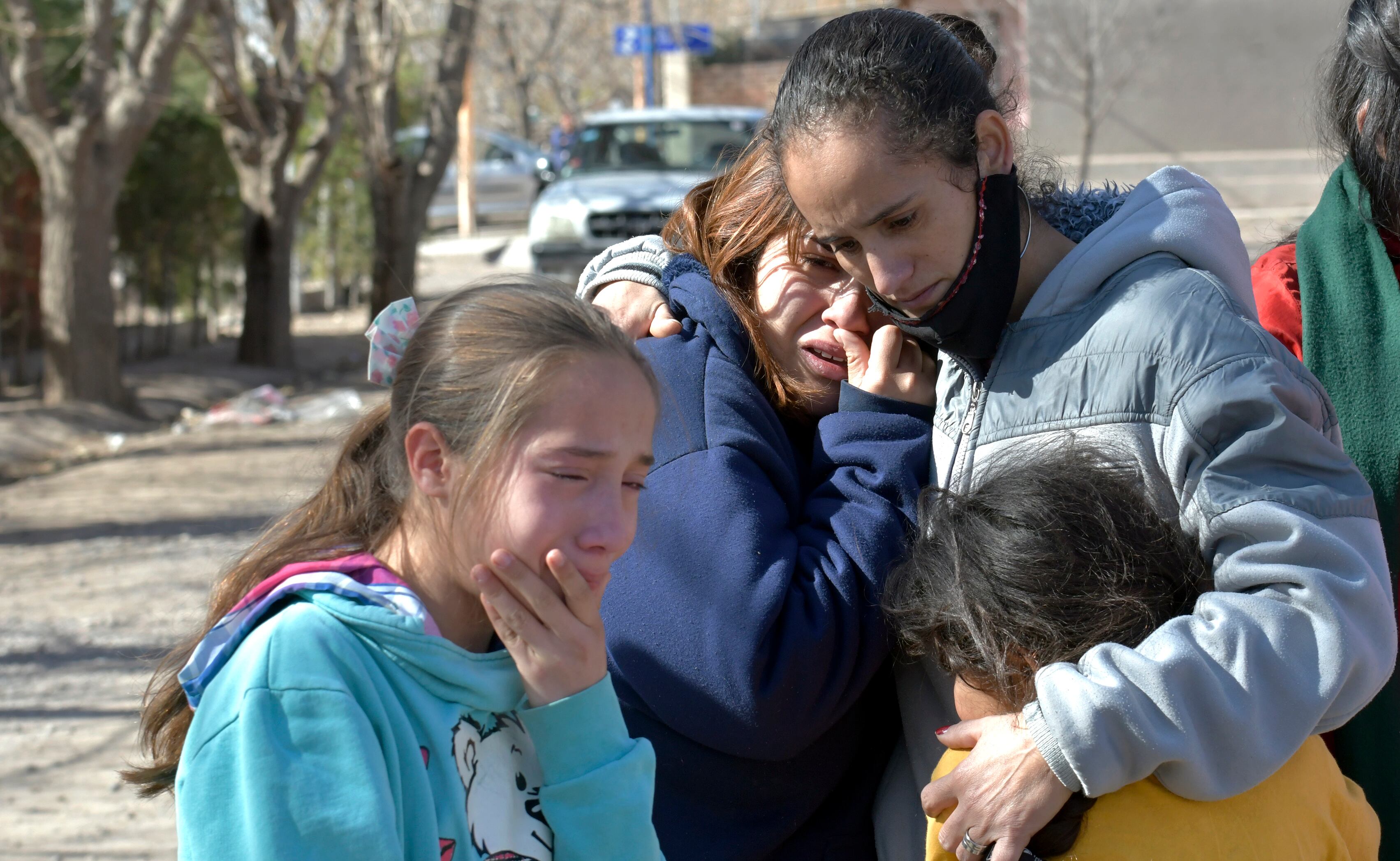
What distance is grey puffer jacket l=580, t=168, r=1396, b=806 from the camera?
1.39m

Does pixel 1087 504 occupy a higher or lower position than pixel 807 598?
higher

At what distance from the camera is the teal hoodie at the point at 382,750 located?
1.25 metres

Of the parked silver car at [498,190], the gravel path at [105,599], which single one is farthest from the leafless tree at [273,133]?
the parked silver car at [498,190]

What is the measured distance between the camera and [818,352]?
195cm

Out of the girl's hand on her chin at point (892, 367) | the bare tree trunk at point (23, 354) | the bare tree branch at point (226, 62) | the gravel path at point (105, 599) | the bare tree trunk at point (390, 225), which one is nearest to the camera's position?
the girl's hand on her chin at point (892, 367)

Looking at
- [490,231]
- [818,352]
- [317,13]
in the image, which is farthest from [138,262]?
[490,231]

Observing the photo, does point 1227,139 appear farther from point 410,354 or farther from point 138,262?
point 410,354

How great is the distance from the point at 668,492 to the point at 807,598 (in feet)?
0.81

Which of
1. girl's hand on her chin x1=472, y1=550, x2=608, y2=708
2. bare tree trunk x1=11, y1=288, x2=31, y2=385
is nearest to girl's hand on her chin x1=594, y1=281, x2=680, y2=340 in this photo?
girl's hand on her chin x1=472, y1=550, x2=608, y2=708

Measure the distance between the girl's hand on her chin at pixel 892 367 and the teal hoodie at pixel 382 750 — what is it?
62 cm

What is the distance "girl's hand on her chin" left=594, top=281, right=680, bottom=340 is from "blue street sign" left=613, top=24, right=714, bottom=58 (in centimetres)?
1571

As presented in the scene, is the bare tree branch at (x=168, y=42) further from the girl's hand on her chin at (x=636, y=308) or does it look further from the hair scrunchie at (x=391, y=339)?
the hair scrunchie at (x=391, y=339)

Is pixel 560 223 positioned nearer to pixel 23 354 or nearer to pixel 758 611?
pixel 23 354

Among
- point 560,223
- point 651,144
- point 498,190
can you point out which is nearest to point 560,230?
point 560,223
